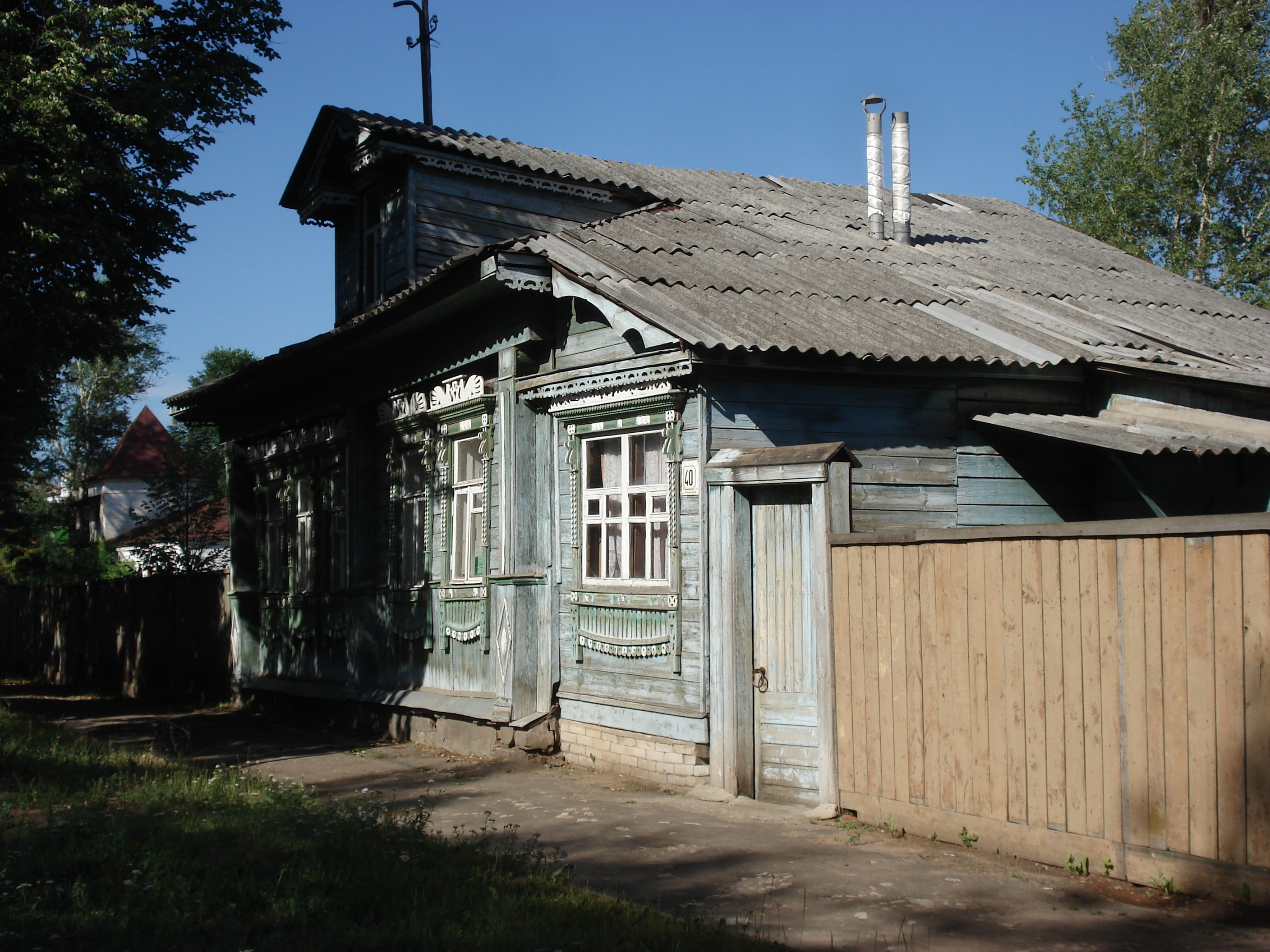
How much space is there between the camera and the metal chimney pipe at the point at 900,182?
Answer: 487 inches

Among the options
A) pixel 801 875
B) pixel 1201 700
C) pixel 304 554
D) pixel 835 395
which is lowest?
pixel 801 875

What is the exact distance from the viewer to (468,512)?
36.0ft

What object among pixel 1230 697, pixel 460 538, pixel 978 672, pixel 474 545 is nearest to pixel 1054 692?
pixel 978 672

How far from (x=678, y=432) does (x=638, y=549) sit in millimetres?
1077

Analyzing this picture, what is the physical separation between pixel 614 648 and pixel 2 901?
4.83 m

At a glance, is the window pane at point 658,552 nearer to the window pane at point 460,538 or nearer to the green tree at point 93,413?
the window pane at point 460,538

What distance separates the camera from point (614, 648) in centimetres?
873

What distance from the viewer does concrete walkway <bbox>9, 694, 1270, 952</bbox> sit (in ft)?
15.2

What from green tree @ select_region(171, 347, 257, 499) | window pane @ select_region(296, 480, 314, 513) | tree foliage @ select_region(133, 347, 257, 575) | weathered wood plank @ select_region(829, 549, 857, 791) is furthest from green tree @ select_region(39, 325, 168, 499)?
weathered wood plank @ select_region(829, 549, 857, 791)

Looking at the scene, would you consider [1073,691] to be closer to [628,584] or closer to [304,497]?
[628,584]

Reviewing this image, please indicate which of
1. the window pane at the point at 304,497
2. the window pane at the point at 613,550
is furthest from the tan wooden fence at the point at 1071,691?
the window pane at the point at 304,497

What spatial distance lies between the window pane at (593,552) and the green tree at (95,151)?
18.2 feet

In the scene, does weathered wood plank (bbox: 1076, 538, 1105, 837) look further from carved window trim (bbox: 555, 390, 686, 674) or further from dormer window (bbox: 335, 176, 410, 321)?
dormer window (bbox: 335, 176, 410, 321)

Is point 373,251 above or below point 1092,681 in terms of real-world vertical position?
above
